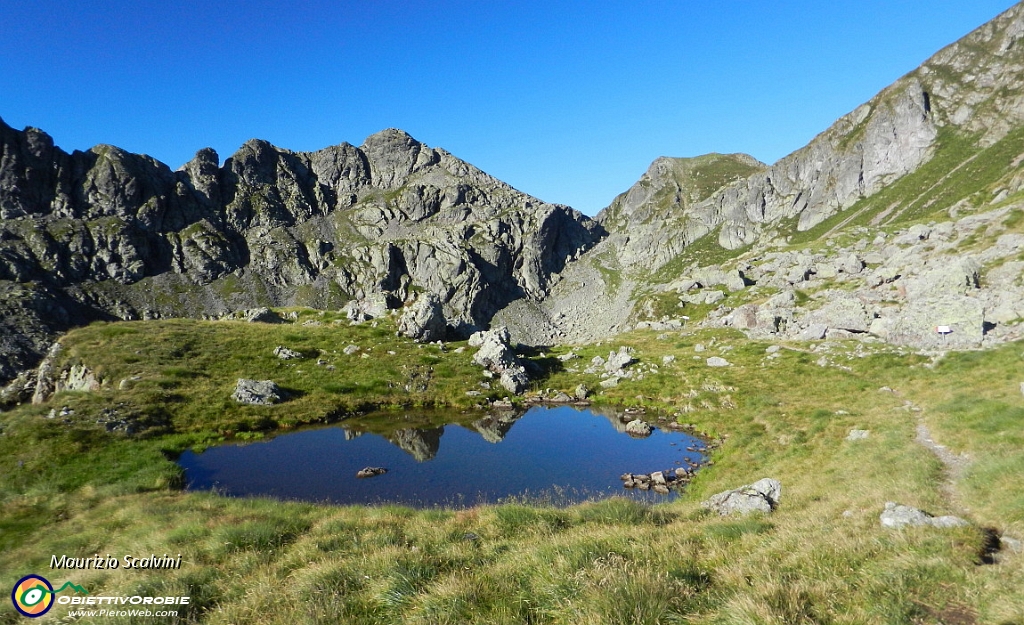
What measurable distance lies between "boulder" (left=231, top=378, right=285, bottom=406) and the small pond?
5948 millimetres

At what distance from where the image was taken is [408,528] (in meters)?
13.5

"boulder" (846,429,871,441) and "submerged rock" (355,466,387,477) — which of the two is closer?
"boulder" (846,429,871,441)

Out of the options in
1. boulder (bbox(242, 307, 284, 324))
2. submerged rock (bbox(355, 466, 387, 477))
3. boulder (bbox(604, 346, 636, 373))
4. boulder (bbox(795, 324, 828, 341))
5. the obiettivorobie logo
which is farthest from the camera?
boulder (bbox(242, 307, 284, 324))

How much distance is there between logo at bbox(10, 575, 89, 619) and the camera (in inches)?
390

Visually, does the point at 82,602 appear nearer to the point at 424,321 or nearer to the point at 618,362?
the point at 618,362

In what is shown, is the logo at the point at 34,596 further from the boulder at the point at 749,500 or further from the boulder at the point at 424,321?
the boulder at the point at 424,321

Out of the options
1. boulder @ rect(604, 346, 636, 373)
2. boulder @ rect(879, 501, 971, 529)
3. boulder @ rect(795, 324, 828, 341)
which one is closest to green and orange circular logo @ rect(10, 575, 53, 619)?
boulder @ rect(879, 501, 971, 529)

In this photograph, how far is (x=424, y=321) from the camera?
201 feet

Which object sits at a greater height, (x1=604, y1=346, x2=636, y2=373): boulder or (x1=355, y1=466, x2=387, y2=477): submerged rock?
(x1=604, y1=346, x2=636, y2=373): boulder

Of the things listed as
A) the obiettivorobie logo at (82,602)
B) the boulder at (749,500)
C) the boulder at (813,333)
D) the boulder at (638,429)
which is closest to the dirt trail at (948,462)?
the boulder at (749,500)

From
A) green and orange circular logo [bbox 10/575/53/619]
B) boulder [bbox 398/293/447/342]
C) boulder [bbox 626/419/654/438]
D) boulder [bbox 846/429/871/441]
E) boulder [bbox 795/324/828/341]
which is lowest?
boulder [bbox 626/419/654/438]

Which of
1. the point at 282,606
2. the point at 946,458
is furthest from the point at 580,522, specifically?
the point at 946,458

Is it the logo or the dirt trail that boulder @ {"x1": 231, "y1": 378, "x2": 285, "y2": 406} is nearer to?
the logo

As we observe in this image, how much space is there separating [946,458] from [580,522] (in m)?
16.3
